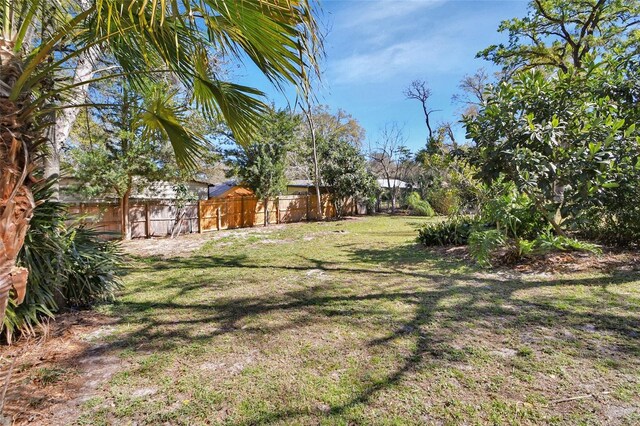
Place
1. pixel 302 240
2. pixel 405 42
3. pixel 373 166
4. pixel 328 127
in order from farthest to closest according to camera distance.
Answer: pixel 373 166
pixel 328 127
pixel 302 240
pixel 405 42

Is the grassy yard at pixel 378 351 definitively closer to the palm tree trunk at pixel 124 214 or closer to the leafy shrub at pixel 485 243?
the leafy shrub at pixel 485 243

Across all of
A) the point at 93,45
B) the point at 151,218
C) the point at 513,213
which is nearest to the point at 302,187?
the point at 151,218

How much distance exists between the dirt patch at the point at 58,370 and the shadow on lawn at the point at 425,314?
1.01ft

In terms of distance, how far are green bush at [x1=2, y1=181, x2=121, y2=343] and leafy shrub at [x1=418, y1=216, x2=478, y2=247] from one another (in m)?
6.55

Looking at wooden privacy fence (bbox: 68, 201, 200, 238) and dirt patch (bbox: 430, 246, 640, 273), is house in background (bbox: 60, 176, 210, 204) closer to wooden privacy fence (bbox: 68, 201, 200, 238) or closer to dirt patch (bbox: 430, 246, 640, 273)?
wooden privacy fence (bbox: 68, 201, 200, 238)

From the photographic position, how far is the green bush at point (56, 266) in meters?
3.00

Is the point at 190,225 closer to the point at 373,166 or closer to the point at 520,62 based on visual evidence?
the point at 520,62

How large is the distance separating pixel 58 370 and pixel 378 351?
2587mm

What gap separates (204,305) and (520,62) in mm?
13775

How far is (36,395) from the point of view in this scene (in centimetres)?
217

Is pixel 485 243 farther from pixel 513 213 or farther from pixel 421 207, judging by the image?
pixel 421 207

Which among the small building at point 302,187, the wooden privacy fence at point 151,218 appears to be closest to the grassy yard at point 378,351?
the wooden privacy fence at point 151,218

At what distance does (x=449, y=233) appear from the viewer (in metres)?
7.69

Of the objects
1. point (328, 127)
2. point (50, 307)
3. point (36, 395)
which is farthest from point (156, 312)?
point (328, 127)
